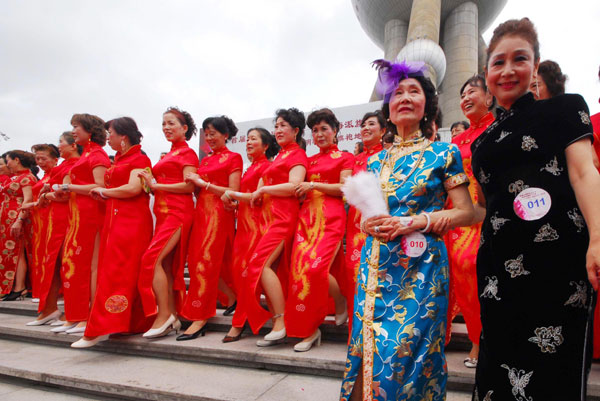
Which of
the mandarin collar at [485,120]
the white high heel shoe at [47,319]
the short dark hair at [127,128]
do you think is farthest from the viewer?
the white high heel shoe at [47,319]

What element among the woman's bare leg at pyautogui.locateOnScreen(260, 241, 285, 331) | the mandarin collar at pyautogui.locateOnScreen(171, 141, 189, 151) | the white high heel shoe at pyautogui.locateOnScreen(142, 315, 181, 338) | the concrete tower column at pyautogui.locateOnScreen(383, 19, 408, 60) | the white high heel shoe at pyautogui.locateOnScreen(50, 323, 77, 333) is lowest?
the white high heel shoe at pyautogui.locateOnScreen(50, 323, 77, 333)

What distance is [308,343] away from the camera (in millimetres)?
2771

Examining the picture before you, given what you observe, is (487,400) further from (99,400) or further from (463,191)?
(99,400)

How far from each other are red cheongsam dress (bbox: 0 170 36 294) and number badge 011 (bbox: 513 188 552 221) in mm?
6122

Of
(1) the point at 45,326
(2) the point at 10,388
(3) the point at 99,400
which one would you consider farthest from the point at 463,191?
(1) the point at 45,326

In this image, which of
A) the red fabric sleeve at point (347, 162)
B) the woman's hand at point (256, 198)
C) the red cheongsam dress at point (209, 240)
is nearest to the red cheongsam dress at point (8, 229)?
the red cheongsam dress at point (209, 240)

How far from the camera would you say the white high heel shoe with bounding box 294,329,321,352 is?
2729 millimetres

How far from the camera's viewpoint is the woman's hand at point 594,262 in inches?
39.9

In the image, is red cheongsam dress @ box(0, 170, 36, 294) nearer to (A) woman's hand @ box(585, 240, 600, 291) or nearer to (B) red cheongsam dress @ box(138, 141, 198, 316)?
(B) red cheongsam dress @ box(138, 141, 198, 316)

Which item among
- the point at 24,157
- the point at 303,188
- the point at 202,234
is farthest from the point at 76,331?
the point at 24,157

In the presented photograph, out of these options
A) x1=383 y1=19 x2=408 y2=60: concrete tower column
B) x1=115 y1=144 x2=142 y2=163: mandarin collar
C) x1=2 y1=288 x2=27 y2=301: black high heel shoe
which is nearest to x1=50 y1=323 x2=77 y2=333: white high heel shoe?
x1=115 y1=144 x2=142 y2=163: mandarin collar

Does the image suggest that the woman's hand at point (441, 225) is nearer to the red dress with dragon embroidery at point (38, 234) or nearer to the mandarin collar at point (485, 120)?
the mandarin collar at point (485, 120)

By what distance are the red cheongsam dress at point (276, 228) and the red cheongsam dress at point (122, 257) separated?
1.09m

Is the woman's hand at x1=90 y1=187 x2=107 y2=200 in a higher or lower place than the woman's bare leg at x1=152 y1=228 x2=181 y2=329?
higher
